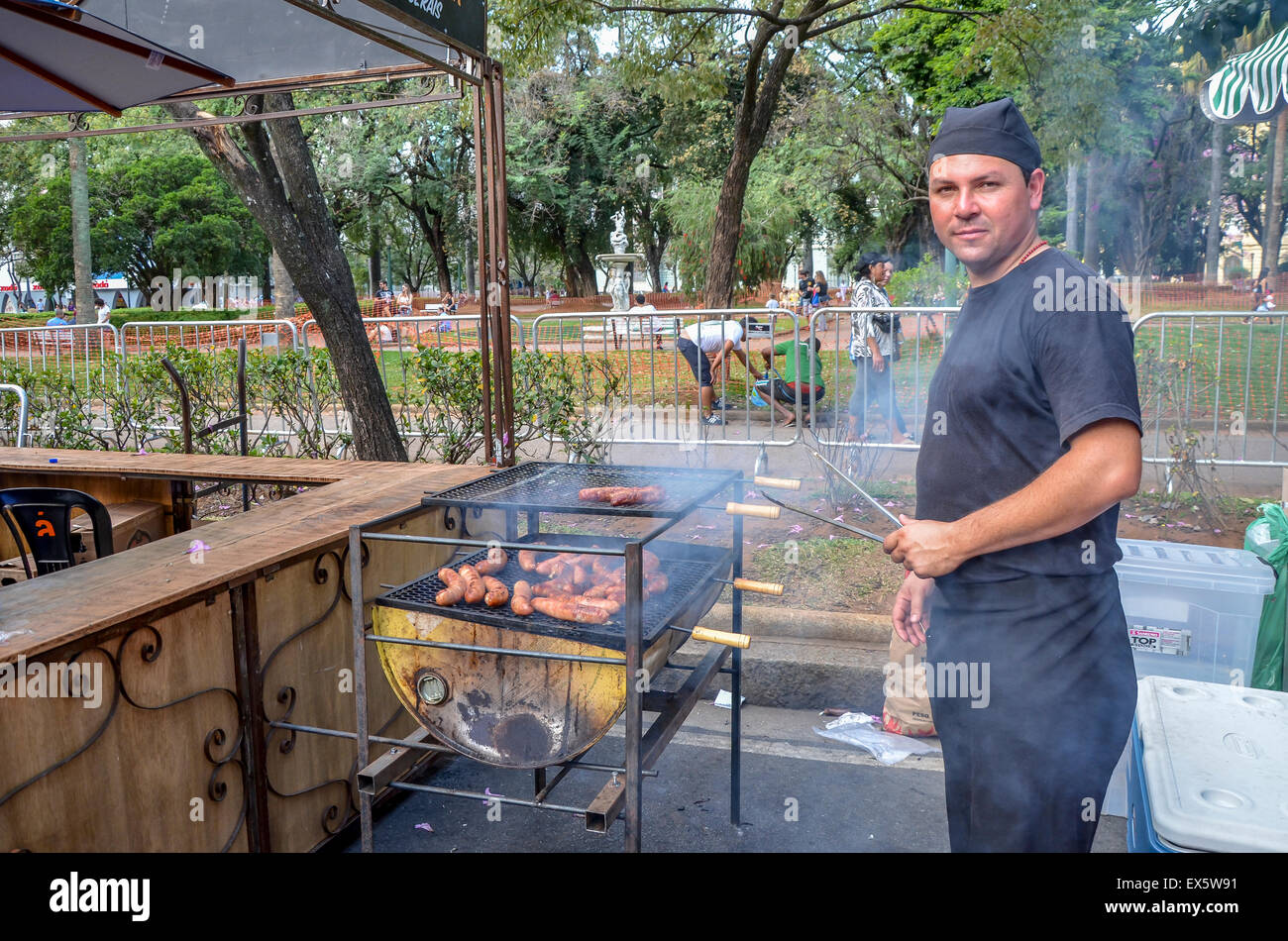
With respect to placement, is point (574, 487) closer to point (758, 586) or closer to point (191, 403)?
point (758, 586)

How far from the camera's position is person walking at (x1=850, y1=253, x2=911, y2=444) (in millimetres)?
8367

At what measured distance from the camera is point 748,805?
3799 mm

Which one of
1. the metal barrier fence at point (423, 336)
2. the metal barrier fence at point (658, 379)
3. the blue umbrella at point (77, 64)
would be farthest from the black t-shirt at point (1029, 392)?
the metal barrier fence at point (423, 336)

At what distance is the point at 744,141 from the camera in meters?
11.0

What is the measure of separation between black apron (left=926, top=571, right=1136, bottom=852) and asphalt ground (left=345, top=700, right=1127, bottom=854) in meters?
1.43

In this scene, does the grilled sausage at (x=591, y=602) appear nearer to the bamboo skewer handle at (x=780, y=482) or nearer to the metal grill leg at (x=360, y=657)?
the metal grill leg at (x=360, y=657)

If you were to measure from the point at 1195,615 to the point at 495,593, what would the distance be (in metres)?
2.73

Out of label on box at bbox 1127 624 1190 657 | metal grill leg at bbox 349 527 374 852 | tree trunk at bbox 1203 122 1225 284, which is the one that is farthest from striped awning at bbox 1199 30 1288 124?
tree trunk at bbox 1203 122 1225 284

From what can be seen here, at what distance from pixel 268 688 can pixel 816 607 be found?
3.07m

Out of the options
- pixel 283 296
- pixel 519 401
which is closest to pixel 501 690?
pixel 519 401

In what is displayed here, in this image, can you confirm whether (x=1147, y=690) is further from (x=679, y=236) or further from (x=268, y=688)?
(x=679, y=236)

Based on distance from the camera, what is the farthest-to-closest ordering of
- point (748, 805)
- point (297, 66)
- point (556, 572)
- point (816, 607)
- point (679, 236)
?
point (679, 236) → point (816, 607) → point (297, 66) → point (748, 805) → point (556, 572)

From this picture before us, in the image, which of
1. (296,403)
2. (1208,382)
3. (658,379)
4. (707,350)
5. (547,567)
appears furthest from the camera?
(707,350)
